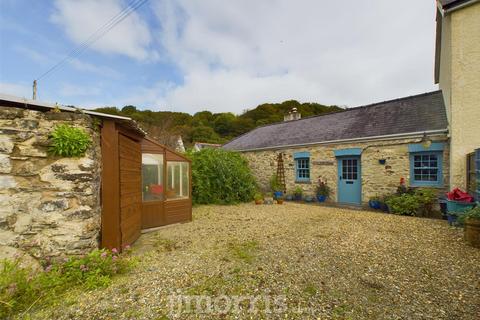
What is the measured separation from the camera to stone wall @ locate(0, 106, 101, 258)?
2717mm

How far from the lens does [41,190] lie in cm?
287

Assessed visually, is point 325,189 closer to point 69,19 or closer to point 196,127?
point 69,19

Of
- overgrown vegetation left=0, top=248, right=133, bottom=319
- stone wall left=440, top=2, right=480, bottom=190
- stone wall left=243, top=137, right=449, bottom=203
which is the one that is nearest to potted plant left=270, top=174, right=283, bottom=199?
stone wall left=243, top=137, right=449, bottom=203

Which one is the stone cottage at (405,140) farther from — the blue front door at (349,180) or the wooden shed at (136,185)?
the wooden shed at (136,185)

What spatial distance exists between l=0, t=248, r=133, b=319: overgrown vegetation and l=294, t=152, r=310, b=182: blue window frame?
8.51 m

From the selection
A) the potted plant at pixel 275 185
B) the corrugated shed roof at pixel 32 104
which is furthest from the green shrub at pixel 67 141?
the potted plant at pixel 275 185

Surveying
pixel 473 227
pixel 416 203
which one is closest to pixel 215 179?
pixel 416 203

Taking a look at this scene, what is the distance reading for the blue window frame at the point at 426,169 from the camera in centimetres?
655

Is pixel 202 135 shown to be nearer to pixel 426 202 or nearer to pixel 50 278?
pixel 426 202

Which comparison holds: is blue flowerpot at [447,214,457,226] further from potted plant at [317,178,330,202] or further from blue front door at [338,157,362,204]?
potted plant at [317,178,330,202]

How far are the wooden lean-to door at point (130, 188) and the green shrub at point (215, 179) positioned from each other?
13.4 feet

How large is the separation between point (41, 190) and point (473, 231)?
7572 millimetres

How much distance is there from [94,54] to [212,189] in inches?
305

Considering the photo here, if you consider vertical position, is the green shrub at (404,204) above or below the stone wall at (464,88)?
below
